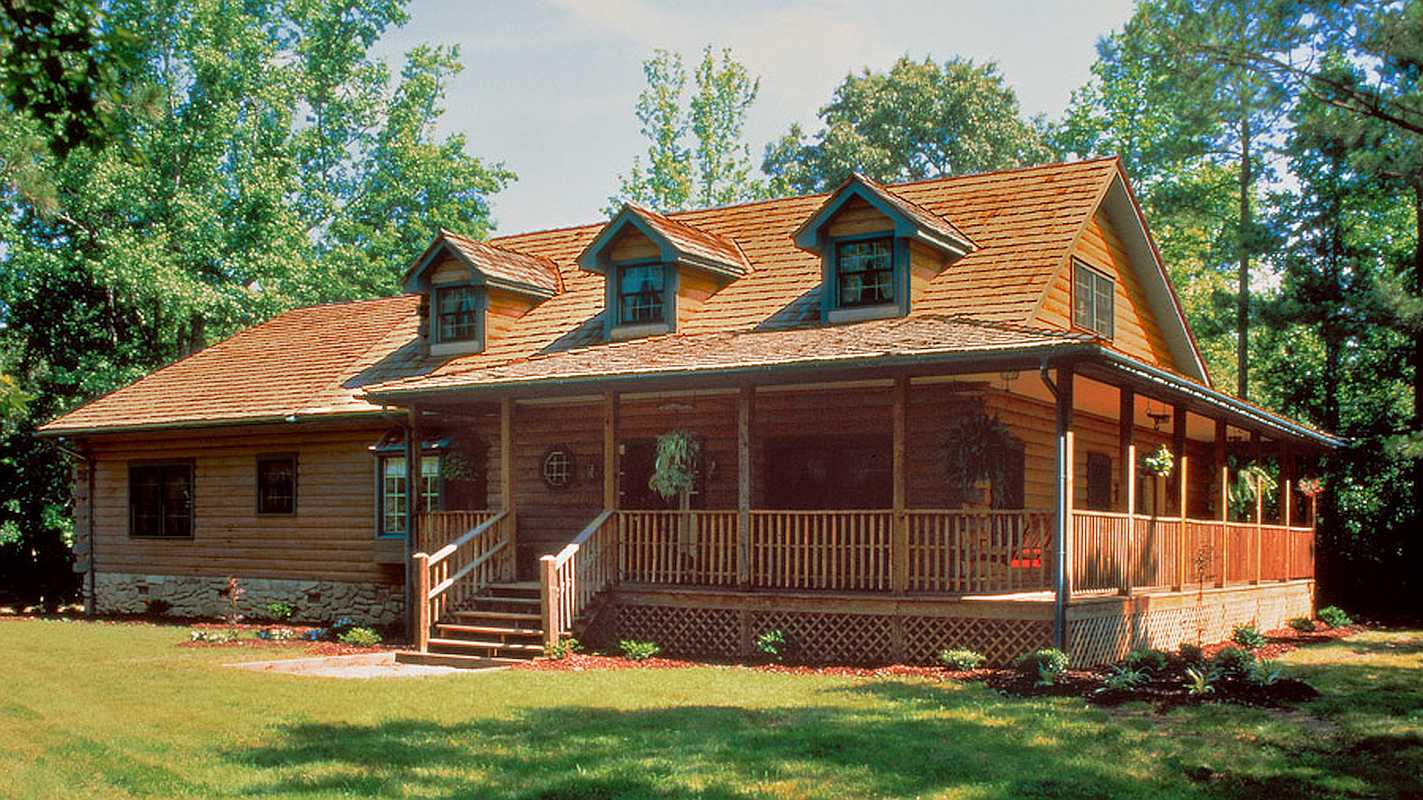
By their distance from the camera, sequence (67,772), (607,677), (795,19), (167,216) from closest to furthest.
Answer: (67,772), (607,677), (167,216), (795,19)

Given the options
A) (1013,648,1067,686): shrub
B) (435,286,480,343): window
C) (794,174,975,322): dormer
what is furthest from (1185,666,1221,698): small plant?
(435,286,480,343): window

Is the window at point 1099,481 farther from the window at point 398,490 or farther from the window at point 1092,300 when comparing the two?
the window at point 398,490

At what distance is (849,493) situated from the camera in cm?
1945

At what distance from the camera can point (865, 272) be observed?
19516 millimetres

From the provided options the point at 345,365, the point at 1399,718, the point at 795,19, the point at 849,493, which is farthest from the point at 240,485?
the point at 795,19

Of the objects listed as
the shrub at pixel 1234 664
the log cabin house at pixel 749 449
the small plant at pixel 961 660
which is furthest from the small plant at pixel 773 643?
the shrub at pixel 1234 664

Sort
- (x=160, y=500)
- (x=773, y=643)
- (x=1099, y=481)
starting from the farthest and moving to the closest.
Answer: (x=160, y=500)
(x=1099, y=481)
(x=773, y=643)

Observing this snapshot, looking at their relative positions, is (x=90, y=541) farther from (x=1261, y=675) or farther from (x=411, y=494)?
(x=1261, y=675)

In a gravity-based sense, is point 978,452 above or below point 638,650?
above

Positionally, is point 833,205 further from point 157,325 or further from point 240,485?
point 157,325

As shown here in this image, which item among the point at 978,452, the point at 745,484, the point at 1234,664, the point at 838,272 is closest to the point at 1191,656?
the point at 1234,664

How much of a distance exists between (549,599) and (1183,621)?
8816 mm

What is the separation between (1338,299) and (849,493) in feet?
39.6

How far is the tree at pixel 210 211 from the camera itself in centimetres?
3184
